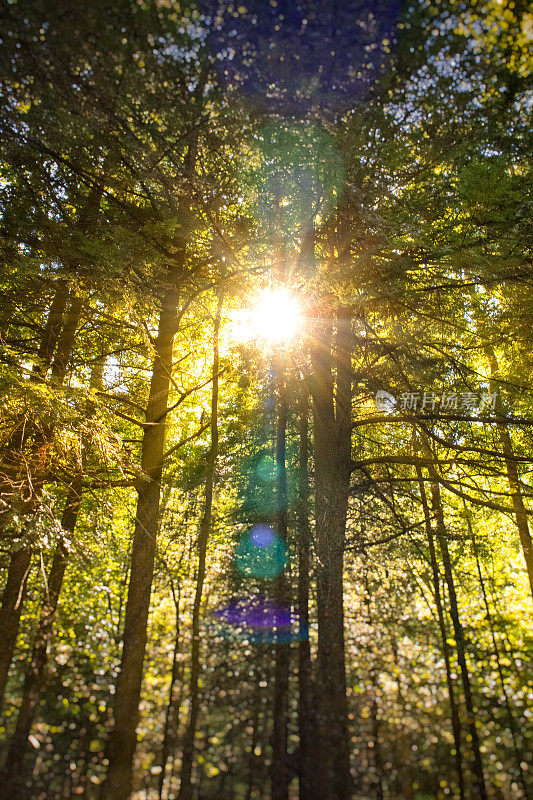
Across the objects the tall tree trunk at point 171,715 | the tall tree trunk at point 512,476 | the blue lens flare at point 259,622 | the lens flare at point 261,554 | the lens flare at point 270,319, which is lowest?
the tall tree trunk at point 171,715

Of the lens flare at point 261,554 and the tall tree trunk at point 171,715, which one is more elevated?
the lens flare at point 261,554

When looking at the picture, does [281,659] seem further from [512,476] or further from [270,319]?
[270,319]

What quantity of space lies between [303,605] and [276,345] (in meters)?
4.91

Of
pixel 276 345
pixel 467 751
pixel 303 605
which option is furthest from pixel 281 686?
pixel 276 345

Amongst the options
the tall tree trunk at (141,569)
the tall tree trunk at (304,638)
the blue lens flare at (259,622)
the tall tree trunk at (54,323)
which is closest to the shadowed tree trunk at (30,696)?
the tall tree trunk at (141,569)

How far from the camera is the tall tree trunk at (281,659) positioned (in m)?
4.46

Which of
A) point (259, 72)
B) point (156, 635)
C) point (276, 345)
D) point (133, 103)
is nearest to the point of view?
point (259, 72)

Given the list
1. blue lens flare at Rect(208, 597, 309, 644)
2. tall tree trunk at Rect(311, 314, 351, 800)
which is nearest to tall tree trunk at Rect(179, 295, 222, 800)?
blue lens flare at Rect(208, 597, 309, 644)

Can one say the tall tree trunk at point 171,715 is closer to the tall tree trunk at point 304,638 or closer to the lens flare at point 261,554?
the tall tree trunk at point 304,638

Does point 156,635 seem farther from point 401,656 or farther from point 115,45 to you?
point 115,45

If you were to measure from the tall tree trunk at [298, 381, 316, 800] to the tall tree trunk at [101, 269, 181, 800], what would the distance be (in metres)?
1.90

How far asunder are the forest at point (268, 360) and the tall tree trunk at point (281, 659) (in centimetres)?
4

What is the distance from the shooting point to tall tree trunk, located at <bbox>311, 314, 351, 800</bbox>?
4617 millimetres

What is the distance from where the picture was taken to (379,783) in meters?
4.20
